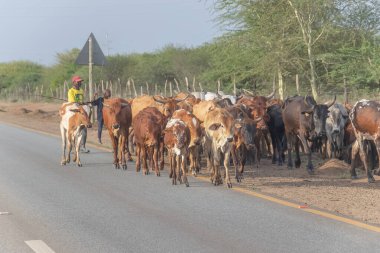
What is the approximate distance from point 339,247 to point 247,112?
8.67 m

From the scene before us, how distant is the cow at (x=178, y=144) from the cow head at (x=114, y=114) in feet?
10.0

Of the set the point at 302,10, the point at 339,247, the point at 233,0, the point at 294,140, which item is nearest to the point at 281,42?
the point at 302,10

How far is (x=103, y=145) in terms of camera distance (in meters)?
21.9

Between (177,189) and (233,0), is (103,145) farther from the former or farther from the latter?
(233,0)

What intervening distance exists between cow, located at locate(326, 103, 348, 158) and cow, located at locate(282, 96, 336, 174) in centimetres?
88

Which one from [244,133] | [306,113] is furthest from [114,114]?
[306,113]

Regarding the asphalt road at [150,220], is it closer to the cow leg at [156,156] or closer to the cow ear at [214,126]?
the cow leg at [156,156]

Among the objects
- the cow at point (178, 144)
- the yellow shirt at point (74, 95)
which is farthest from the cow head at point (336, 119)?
the yellow shirt at point (74, 95)

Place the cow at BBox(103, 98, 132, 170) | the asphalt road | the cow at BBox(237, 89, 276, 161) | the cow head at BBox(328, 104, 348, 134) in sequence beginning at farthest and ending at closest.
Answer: the cow head at BBox(328, 104, 348, 134)
the cow at BBox(237, 89, 276, 161)
the cow at BBox(103, 98, 132, 170)
the asphalt road

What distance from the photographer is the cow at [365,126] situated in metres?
14.1

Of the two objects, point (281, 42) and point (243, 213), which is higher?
point (281, 42)

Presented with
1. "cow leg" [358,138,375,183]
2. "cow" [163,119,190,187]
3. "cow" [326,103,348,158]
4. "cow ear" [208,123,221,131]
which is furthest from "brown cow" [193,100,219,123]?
"cow" [326,103,348,158]

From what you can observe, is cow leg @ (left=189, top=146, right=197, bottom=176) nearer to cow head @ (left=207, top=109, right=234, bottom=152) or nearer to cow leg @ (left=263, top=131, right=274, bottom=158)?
cow head @ (left=207, top=109, right=234, bottom=152)

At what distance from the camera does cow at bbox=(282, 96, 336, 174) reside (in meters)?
16.0
